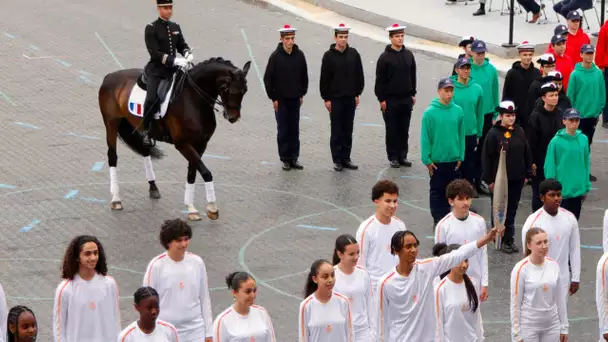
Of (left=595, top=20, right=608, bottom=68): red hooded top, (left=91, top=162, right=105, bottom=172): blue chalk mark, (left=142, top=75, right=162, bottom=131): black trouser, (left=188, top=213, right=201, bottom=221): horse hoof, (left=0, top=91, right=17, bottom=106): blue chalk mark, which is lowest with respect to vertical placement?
(left=188, top=213, right=201, bottom=221): horse hoof

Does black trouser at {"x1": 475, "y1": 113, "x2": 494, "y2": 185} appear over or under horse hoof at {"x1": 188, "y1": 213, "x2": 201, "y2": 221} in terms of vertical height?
over

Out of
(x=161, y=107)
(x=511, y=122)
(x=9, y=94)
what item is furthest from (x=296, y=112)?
(x=9, y=94)

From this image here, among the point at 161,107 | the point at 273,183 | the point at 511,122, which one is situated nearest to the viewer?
the point at 511,122

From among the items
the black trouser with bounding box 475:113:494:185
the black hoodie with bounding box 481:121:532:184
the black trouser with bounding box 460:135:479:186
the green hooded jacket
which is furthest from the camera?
the black trouser with bounding box 475:113:494:185

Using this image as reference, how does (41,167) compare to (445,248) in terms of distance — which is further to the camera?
(41,167)

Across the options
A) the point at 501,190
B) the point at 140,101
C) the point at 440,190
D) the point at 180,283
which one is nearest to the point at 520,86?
the point at 440,190

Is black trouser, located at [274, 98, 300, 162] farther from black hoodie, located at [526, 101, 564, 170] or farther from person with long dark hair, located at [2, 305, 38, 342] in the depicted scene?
person with long dark hair, located at [2, 305, 38, 342]

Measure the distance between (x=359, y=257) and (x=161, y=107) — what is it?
6.24m

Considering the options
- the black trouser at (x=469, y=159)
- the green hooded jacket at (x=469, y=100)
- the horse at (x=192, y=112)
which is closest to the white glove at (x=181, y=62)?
the horse at (x=192, y=112)

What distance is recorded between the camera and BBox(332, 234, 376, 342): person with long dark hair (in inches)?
465

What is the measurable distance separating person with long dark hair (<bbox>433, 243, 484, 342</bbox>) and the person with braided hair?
3641 mm

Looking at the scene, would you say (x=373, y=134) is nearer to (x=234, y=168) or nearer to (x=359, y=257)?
(x=234, y=168)

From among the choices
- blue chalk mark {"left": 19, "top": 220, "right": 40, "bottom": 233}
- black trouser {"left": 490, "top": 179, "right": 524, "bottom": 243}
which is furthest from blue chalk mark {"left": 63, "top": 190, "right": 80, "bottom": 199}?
black trouser {"left": 490, "top": 179, "right": 524, "bottom": 243}

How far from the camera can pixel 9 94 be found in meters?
24.7
